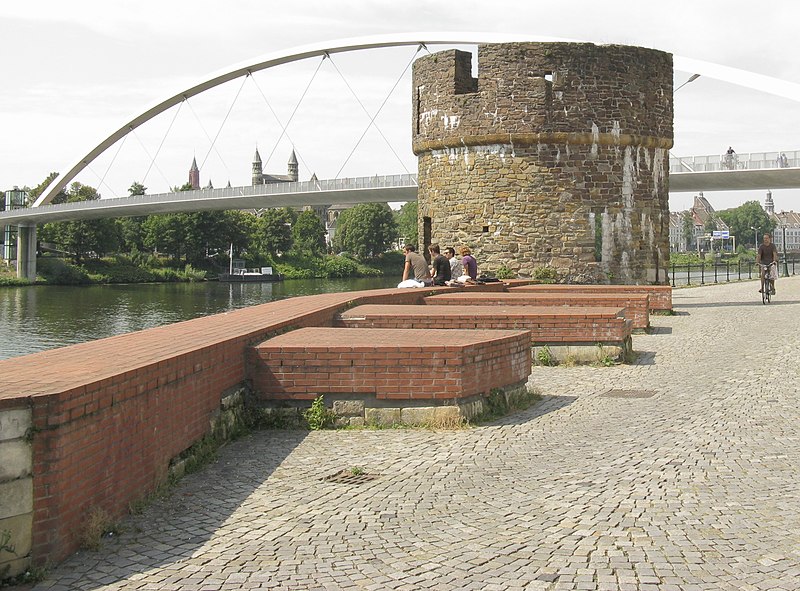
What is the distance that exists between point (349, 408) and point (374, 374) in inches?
11.4

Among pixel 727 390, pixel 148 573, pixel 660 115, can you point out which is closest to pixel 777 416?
pixel 727 390

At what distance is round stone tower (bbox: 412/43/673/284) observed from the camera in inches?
677

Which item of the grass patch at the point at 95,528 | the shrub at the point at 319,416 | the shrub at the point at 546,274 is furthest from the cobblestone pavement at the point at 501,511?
the shrub at the point at 546,274

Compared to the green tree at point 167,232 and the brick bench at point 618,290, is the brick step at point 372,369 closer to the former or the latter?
the brick bench at point 618,290

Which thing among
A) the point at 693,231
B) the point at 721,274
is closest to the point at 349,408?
the point at 721,274

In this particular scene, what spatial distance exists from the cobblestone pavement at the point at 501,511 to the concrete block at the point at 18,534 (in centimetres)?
16

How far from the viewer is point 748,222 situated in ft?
534

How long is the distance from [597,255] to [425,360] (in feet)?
38.6

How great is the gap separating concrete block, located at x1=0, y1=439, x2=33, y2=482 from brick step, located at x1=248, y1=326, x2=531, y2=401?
2.70 metres

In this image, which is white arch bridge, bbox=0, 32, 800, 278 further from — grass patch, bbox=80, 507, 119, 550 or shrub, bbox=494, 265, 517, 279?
grass patch, bbox=80, 507, 119, 550

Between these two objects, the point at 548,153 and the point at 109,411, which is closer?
the point at 109,411

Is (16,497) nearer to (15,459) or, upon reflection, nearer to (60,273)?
(15,459)

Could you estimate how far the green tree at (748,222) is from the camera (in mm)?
159500

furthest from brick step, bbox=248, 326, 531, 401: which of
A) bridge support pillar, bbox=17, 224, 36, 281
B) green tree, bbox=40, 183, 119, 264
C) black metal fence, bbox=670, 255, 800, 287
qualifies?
green tree, bbox=40, 183, 119, 264
